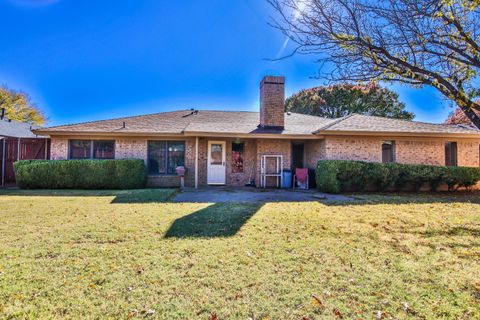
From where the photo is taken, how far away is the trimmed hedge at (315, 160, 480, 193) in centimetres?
1000

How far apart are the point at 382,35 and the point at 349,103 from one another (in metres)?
25.3

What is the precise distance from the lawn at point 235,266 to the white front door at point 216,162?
20.8 ft

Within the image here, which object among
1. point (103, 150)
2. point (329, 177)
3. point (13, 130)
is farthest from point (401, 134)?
point (13, 130)

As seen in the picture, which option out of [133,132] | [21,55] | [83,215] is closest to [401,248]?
[83,215]

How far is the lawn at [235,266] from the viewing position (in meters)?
2.35

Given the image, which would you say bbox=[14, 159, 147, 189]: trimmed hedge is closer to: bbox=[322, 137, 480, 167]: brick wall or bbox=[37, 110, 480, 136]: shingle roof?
bbox=[37, 110, 480, 136]: shingle roof

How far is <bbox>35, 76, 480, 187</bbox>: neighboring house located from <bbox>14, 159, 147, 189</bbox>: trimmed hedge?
1215 mm

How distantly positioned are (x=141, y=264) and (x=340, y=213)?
4.85 m

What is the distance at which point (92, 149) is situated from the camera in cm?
1205

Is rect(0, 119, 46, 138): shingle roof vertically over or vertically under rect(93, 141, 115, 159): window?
over

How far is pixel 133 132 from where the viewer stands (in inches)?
461

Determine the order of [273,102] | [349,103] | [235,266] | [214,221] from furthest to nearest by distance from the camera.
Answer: [349,103]
[273,102]
[214,221]
[235,266]

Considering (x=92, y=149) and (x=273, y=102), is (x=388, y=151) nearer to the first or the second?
(x=273, y=102)

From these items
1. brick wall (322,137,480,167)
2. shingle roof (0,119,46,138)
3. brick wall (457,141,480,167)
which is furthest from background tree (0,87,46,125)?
brick wall (457,141,480,167)
